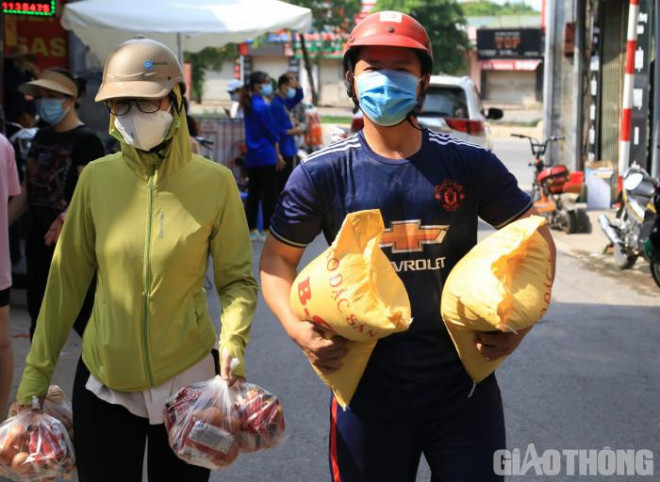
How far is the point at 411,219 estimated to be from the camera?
2.99 metres

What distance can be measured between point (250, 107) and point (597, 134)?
7.73 meters

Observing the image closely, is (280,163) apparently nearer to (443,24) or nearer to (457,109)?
(457,109)

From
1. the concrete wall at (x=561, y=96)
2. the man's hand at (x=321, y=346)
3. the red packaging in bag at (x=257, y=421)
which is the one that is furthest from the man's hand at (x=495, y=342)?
the concrete wall at (x=561, y=96)

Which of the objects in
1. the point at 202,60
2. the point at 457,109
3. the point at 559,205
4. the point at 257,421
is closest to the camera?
the point at 257,421

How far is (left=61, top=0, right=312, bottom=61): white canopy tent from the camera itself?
40.0 feet

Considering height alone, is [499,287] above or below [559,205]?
above

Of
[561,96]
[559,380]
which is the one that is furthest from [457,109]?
[559,380]

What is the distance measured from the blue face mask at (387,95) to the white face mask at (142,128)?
67 centimetres

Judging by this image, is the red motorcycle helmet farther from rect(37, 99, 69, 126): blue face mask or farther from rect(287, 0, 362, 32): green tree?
rect(287, 0, 362, 32): green tree

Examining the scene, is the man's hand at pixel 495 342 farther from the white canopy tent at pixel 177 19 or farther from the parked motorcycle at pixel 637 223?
the white canopy tent at pixel 177 19

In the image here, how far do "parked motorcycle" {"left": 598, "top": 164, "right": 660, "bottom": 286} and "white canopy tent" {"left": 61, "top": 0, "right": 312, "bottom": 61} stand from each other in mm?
4629

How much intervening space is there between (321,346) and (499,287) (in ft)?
1.64

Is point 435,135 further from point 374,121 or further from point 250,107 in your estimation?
point 250,107

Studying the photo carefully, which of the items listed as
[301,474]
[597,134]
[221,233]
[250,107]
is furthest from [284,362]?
[597,134]
